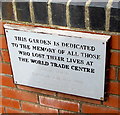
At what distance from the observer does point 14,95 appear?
1.93 meters

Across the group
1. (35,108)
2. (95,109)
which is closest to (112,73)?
(95,109)

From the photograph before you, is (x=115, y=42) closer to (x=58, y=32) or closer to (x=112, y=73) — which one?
(x=112, y=73)

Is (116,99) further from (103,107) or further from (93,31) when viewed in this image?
(93,31)

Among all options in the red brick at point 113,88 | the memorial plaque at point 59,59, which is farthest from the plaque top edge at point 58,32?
the red brick at point 113,88

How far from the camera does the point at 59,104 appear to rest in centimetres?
179

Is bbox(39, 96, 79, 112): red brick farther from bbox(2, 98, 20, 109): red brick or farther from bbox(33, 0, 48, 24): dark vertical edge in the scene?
bbox(33, 0, 48, 24): dark vertical edge

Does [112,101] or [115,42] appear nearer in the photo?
[115,42]

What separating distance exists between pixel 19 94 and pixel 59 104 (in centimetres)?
31

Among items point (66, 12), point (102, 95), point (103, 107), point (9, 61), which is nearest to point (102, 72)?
point (102, 95)

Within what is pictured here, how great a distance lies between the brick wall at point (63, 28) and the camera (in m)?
1.39

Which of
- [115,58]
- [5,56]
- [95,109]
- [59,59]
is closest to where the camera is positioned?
[115,58]

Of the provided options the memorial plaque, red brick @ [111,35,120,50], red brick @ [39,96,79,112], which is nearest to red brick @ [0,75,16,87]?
the memorial plaque

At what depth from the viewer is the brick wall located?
139 cm

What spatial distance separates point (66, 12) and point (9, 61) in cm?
57
